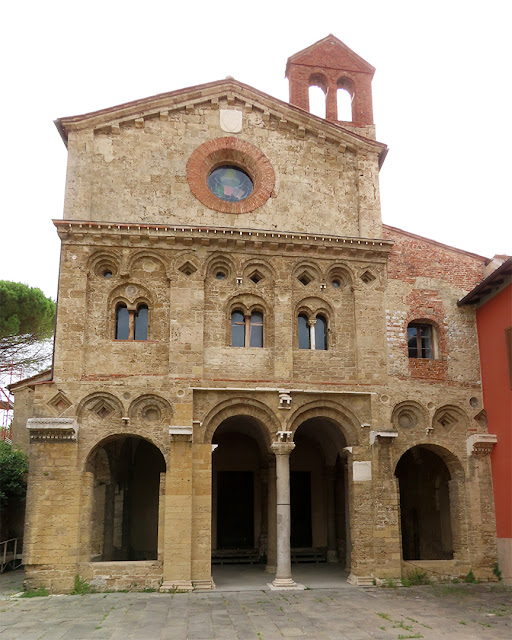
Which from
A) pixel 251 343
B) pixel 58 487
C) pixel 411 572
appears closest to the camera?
pixel 58 487

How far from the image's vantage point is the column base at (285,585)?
15.5m

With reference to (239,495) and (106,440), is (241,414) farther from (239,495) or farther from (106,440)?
(239,495)

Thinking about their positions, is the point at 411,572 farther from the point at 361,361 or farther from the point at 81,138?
the point at 81,138

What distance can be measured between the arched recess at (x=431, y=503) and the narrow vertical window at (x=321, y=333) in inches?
154

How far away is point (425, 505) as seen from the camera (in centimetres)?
1998

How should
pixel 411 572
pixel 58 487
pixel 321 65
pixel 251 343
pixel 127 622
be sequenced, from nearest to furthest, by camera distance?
pixel 127 622 < pixel 58 487 < pixel 411 572 < pixel 251 343 < pixel 321 65

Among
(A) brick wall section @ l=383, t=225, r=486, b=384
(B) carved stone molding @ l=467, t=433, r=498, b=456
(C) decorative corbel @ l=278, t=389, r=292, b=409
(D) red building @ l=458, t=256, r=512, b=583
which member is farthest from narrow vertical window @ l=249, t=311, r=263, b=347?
(B) carved stone molding @ l=467, t=433, r=498, b=456

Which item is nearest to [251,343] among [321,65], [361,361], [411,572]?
[361,361]

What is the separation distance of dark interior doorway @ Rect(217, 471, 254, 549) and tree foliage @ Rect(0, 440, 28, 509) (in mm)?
6388

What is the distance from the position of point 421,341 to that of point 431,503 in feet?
17.8

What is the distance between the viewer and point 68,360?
16.2 metres

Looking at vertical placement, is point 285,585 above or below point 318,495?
below

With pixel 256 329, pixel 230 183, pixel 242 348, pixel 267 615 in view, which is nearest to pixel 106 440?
pixel 242 348

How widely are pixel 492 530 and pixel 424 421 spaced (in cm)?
341
